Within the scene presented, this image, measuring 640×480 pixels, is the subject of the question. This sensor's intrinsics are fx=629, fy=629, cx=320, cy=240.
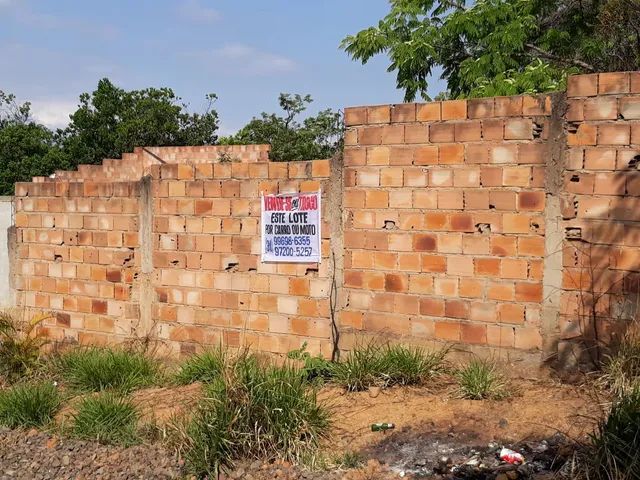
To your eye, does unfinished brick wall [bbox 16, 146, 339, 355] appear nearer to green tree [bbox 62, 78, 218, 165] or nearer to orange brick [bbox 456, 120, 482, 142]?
orange brick [bbox 456, 120, 482, 142]

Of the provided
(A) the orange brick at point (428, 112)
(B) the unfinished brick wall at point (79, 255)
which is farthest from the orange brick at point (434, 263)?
(B) the unfinished brick wall at point (79, 255)

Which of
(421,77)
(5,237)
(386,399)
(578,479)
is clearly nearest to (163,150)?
(421,77)

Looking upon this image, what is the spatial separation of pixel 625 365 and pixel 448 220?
1645 millimetres

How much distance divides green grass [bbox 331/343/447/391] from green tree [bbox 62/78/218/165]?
20654 mm

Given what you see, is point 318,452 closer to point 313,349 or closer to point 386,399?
point 386,399

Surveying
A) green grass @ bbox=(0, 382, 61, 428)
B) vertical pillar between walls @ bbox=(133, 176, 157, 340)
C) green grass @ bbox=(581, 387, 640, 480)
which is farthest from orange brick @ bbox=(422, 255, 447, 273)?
green grass @ bbox=(0, 382, 61, 428)

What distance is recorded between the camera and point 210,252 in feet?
20.1

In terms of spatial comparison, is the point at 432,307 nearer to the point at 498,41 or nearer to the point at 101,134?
the point at 498,41

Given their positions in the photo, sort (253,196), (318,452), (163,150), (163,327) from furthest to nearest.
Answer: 1. (163,150)
2. (163,327)
3. (253,196)
4. (318,452)

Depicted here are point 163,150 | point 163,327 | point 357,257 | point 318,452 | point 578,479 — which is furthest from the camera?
point 163,150

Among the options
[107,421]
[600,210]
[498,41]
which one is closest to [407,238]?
[600,210]

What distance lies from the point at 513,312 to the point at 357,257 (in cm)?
136

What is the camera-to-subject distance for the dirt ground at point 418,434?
378 cm

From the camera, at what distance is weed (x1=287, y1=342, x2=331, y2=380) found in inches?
206
